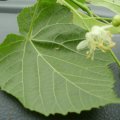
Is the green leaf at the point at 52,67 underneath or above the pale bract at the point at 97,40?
underneath

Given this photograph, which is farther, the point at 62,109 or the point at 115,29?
the point at 115,29

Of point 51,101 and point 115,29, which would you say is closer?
point 51,101

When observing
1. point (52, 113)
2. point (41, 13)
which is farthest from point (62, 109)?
point (41, 13)

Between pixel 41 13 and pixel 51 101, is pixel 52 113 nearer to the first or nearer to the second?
pixel 51 101

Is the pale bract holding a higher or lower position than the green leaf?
higher

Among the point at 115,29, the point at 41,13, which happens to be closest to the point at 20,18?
the point at 41,13

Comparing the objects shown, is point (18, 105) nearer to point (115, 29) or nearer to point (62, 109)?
point (62, 109)
